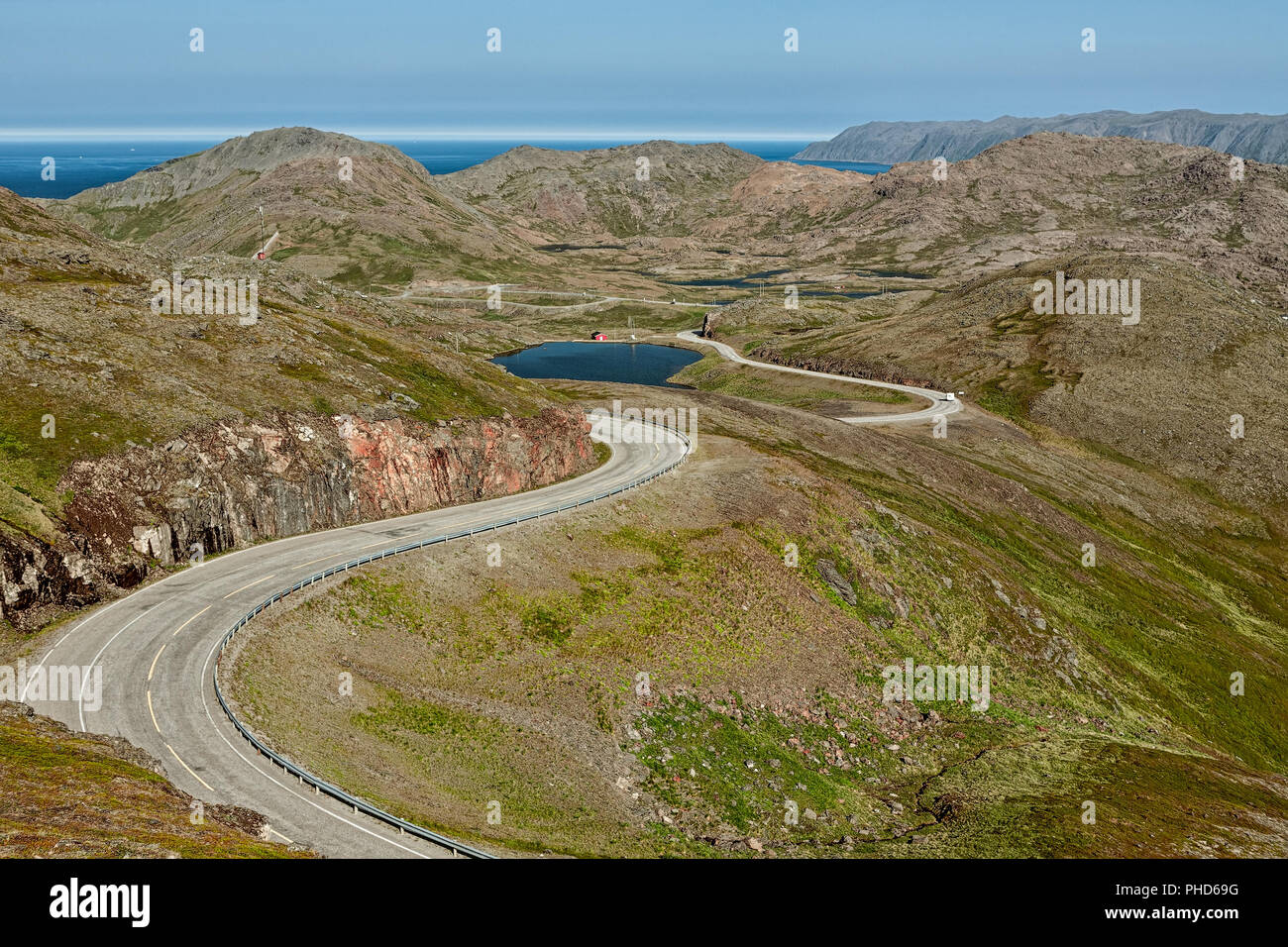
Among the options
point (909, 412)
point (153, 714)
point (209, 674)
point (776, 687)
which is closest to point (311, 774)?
point (153, 714)

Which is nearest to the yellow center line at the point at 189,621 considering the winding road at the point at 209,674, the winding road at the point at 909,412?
the winding road at the point at 209,674

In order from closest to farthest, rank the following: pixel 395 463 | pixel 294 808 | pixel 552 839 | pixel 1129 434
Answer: pixel 294 808 < pixel 552 839 < pixel 395 463 < pixel 1129 434

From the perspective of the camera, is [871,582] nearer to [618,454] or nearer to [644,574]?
[644,574]

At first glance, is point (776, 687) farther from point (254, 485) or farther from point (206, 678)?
point (254, 485)

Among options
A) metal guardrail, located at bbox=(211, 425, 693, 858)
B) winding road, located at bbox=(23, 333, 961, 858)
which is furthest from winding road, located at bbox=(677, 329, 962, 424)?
winding road, located at bbox=(23, 333, 961, 858)

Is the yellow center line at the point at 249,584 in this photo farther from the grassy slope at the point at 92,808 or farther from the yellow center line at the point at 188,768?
the yellow center line at the point at 188,768

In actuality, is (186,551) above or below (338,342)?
below
